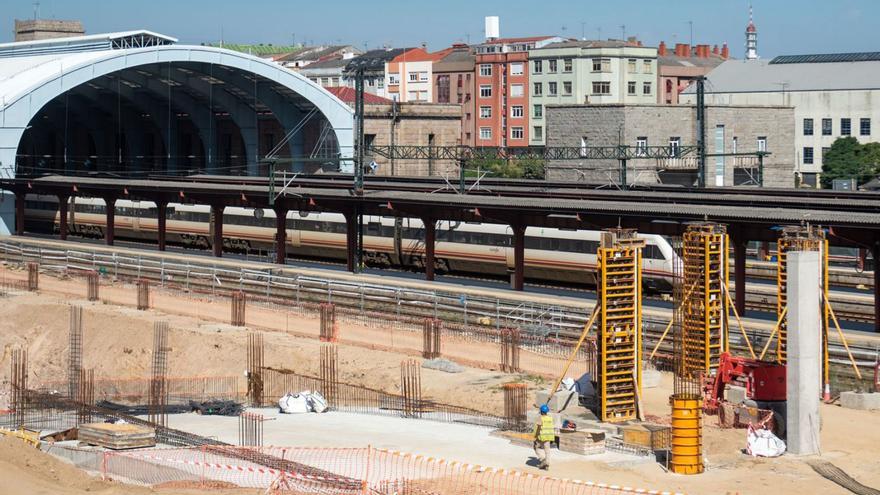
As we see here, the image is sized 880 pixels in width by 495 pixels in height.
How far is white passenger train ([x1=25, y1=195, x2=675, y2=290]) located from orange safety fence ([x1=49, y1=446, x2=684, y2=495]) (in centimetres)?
2317

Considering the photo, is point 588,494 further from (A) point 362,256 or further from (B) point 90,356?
(A) point 362,256

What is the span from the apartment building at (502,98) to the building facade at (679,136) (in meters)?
34.1

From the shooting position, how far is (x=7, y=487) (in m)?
24.4

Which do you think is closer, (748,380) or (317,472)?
(317,472)

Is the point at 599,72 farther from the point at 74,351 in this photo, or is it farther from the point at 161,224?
the point at 74,351

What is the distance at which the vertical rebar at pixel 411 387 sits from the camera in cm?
3316

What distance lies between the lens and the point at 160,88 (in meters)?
87.6

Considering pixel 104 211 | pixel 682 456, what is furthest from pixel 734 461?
pixel 104 211

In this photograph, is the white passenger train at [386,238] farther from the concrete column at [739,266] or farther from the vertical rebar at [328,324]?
the vertical rebar at [328,324]

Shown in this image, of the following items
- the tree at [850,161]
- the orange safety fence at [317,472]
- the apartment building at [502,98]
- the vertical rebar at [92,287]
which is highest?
the apartment building at [502,98]

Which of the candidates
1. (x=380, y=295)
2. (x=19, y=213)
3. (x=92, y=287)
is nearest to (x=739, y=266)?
(x=380, y=295)

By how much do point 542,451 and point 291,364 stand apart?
15.8 m

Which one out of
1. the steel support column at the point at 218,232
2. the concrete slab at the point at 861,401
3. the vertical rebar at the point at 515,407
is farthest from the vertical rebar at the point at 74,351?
the concrete slab at the point at 861,401

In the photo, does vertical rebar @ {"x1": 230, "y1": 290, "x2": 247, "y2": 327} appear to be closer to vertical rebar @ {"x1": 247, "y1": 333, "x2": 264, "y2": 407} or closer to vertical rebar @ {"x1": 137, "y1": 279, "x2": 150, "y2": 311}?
vertical rebar @ {"x1": 247, "y1": 333, "x2": 264, "y2": 407}
